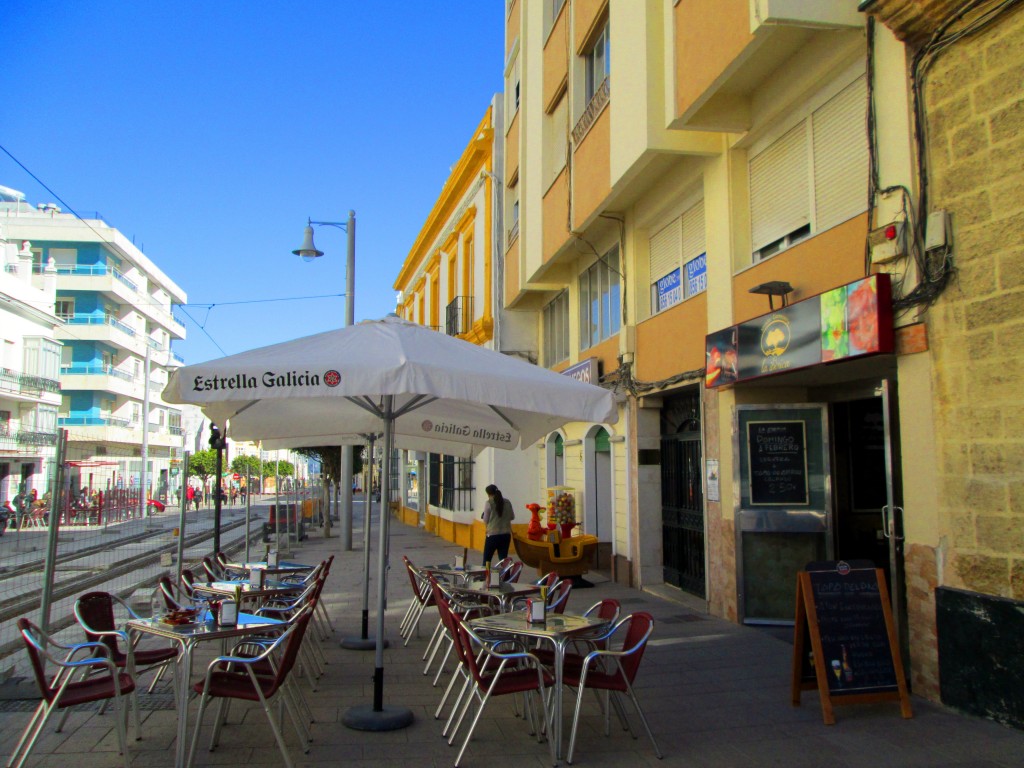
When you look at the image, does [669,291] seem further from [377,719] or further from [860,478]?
[377,719]

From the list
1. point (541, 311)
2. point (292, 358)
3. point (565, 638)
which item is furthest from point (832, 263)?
point (541, 311)

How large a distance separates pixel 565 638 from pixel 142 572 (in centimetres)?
1104

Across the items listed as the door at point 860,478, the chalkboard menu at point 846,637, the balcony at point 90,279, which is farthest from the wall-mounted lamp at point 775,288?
the balcony at point 90,279

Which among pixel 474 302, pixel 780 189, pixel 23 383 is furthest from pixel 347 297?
pixel 23 383

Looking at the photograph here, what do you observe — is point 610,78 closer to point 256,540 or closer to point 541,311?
point 541,311

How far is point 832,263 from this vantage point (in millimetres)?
7590

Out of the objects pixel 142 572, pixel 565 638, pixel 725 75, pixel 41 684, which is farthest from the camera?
pixel 142 572

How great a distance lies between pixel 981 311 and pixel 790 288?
243 centimetres

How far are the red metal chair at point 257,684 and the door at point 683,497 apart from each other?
646 centimetres

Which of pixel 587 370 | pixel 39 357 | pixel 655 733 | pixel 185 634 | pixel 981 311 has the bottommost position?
pixel 655 733

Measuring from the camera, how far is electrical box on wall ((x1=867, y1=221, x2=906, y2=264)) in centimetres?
640

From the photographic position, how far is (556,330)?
1761 centimetres

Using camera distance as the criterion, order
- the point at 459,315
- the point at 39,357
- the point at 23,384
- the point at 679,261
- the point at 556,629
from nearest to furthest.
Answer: the point at 556,629 → the point at 679,261 → the point at 459,315 → the point at 23,384 → the point at 39,357

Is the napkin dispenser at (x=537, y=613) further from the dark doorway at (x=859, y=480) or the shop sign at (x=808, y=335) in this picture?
the dark doorway at (x=859, y=480)
